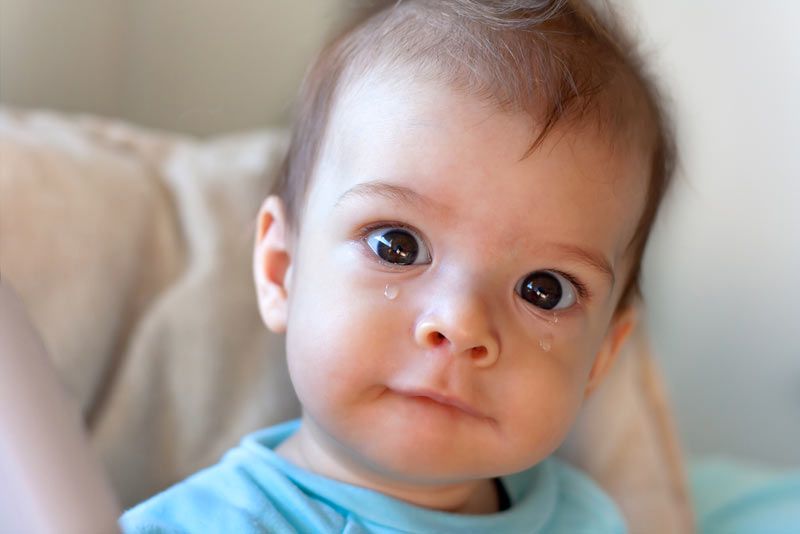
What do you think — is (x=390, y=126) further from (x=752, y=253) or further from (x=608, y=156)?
(x=752, y=253)

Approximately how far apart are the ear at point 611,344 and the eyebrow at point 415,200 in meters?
0.13

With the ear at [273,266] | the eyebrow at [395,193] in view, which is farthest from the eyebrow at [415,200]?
the ear at [273,266]

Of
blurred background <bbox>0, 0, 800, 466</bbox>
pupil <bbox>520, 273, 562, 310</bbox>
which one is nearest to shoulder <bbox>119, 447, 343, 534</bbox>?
pupil <bbox>520, 273, 562, 310</bbox>

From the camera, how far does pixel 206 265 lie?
104 centimetres

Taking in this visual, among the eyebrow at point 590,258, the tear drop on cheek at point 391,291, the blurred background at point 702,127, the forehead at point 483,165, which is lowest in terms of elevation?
the blurred background at point 702,127

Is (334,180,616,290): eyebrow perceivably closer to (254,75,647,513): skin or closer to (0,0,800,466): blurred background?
(254,75,647,513): skin

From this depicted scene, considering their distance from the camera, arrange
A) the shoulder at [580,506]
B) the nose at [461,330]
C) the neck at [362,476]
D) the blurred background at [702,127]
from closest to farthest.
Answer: the nose at [461,330] < the neck at [362,476] < the shoulder at [580,506] < the blurred background at [702,127]

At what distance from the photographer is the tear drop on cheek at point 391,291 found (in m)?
0.72

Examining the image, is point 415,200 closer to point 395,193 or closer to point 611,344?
point 395,193

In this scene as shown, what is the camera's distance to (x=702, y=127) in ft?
5.62

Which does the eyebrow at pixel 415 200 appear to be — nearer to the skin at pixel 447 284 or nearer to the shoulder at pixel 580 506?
the skin at pixel 447 284

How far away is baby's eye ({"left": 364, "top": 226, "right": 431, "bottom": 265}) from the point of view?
735 millimetres

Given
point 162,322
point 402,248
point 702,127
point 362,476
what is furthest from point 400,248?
point 702,127

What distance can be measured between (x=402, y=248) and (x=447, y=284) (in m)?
0.05
